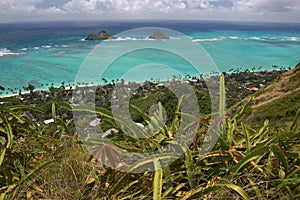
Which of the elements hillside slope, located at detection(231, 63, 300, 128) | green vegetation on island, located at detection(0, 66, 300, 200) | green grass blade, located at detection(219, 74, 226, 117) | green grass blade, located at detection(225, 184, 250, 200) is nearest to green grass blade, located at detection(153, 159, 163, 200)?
green vegetation on island, located at detection(0, 66, 300, 200)

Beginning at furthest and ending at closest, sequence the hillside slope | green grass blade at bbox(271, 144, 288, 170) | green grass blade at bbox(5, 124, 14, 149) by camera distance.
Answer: the hillside slope, green grass blade at bbox(5, 124, 14, 149), green grass blade at bbox(271, 144, 288, 170)

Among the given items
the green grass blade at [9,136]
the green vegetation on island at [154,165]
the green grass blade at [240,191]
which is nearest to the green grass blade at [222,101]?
the green vegetation on island at [154,165]

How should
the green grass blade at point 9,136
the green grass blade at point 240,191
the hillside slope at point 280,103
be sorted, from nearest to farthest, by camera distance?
the green grass blade at point 240,191 < the green grass blade at point 9,136 < the hillside slope at point 280,103

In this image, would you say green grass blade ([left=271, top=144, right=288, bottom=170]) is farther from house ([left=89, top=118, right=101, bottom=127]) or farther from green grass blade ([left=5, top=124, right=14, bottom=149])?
green grass blade ([left=5, top=124, right=14, bottom=149])

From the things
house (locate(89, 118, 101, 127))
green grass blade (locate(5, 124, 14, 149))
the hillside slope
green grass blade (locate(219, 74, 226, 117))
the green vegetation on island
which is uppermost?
green grass blade (locate(219, 74, 226, 117))

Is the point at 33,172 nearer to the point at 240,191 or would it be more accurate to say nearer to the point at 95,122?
the point at 95,122

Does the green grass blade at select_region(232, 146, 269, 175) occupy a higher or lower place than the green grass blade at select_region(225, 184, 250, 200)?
higher

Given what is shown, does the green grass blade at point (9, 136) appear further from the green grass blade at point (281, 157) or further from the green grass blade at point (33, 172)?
the green grass blade at point (281, 157)

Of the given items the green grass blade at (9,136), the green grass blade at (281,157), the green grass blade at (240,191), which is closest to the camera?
the green grass blade at (240,191)

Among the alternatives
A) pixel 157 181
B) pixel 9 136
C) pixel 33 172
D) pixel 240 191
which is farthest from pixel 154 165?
pixel 9 136

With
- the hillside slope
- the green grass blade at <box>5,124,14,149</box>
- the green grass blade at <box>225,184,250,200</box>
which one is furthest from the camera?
the hillside slope
